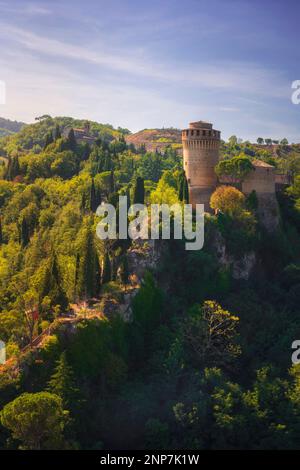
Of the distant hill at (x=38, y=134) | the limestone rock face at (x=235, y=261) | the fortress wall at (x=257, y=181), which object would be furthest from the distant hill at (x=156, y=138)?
the limestone rock face at (x=235, y=261)

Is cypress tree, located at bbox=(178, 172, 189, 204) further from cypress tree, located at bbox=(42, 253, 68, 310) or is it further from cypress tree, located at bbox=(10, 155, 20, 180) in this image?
cypress tree, located at bbox=(10, 155, 20, 180)

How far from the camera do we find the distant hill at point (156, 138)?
12519cm

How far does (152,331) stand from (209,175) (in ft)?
57.3

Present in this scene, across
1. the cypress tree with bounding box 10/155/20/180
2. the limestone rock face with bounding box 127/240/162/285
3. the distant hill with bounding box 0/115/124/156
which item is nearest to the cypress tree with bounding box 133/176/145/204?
the limestone rock face with bounding box 127/240/162/285

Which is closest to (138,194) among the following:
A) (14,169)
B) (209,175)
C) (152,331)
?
(209,175)

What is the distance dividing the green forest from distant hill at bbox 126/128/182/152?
6744 cm

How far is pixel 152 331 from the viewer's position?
4200cm

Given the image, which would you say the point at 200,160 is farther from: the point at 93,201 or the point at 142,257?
the point at 142,257

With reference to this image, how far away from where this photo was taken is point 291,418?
3581cm

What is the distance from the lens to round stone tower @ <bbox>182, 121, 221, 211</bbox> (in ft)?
172

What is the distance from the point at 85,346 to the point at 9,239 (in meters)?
25.0

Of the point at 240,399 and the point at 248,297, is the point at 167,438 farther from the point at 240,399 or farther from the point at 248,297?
the point at 248,297
